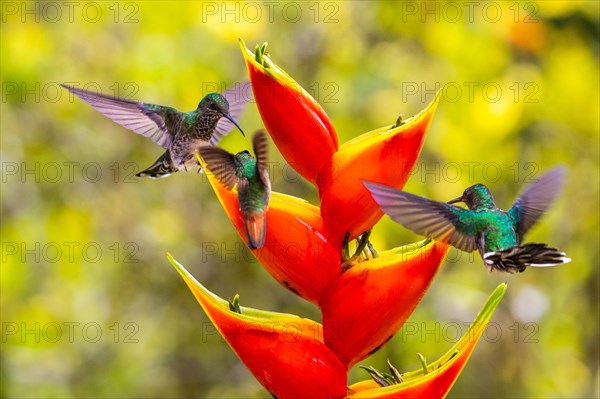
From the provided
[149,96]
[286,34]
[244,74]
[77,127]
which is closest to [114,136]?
[77,127]

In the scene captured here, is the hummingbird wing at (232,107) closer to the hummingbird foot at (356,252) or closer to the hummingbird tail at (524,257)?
the hummingbird foot at (356,252)

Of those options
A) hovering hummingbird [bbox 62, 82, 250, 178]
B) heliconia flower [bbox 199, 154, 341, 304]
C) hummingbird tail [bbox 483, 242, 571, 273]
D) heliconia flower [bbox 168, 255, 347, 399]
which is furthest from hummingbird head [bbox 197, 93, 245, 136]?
hummingbird tail [bbox 483, 242, 571, 273]

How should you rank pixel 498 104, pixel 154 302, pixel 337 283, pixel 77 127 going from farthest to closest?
pixel 154 302 → pixel 77 127 → pixel 498 104 → pixel 337 283

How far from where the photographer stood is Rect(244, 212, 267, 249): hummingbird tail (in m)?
1.16

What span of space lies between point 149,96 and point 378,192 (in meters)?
2.51

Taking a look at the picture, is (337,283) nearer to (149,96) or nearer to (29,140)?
(149,96)

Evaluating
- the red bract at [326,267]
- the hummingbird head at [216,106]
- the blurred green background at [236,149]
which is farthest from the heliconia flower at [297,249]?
the blurred green background at [236,149]

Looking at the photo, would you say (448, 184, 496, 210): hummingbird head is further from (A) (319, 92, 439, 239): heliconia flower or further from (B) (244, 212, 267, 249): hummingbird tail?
(B) (244, 212, 267, 249): hummingbird tail

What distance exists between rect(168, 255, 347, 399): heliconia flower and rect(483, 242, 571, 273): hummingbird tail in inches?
11.7

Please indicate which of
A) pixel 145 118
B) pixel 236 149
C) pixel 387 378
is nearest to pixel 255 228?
pixel 387 378

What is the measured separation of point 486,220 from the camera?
139 centimetres

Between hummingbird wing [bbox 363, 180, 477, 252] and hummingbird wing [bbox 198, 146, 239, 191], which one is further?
hummingbird wing [bbox 198, 146, 239, 191]

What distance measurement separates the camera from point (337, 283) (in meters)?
1.24

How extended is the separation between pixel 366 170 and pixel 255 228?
180 mm
